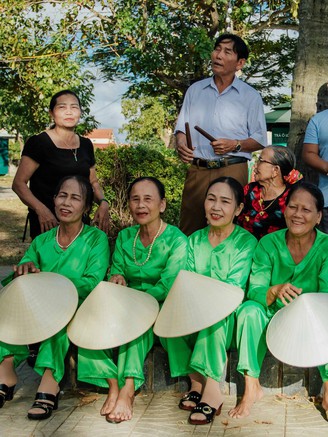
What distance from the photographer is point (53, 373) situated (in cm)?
382

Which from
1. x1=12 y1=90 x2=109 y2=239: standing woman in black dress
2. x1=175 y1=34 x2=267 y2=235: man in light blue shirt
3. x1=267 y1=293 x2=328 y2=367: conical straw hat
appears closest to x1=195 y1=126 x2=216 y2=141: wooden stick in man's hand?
x1=175 y1=34 x2=267 y2=235: man in light blue shirt

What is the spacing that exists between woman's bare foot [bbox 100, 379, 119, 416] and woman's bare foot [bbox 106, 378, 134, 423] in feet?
0.15

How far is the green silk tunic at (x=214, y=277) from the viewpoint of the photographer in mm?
3707

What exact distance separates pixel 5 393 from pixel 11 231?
8.82 metres

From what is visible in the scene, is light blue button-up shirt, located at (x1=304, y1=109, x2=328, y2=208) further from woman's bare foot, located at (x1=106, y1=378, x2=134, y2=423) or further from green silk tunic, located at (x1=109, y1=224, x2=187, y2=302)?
woman's bare foot, located at (x1=106, y1=378, x2=134, y2=423)

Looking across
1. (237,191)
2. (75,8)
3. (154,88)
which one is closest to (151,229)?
(237,191)

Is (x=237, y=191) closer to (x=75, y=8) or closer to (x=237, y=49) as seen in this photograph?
(x=237, y=49)

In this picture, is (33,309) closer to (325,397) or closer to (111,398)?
(111,398)

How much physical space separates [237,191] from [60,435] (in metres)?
1.77

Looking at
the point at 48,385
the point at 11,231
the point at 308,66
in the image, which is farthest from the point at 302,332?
the point at 11,231

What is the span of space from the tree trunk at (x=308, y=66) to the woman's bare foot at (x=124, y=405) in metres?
2.87

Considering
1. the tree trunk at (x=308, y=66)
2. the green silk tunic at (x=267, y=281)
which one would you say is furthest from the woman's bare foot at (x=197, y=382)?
the tree trunk at (x=308, y=66)

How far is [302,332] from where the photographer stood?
3.49 metres

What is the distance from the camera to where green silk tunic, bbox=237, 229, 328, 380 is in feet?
12.2
